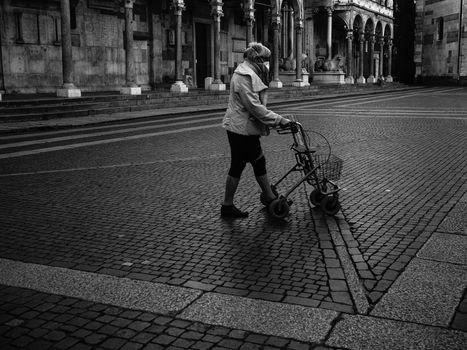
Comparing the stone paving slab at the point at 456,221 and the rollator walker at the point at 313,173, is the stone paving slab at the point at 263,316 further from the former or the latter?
the stone paving slab at the point at 456,221

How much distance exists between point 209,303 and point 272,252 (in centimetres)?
121

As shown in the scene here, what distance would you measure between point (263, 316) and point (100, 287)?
1226 mm

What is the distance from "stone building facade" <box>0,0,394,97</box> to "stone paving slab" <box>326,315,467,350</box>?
17.0 meters

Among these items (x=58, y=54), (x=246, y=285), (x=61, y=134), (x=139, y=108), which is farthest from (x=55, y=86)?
(x=246, y=285)

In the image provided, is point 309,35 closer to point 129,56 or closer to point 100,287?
point 129,56

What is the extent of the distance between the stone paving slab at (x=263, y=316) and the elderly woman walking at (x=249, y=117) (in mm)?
2252

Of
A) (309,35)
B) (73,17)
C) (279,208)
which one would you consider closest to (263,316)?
(279,208)

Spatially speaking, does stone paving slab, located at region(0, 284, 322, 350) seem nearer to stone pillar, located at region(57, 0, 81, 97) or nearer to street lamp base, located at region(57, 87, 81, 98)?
street lamp base, located at region(57, 87, 81, 98)

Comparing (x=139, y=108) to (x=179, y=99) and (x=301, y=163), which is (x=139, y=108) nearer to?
(x=179, y=99)

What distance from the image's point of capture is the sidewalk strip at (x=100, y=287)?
367cm

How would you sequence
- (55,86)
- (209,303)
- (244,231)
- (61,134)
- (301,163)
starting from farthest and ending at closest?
(55,86) → (61,134) → (301,163) → (244,231) → (209,303)

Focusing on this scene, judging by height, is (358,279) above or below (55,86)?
below

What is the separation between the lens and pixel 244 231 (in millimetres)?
5387

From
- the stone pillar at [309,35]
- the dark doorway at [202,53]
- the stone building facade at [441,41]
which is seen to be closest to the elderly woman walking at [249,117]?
the dark doorway at [202,53]
